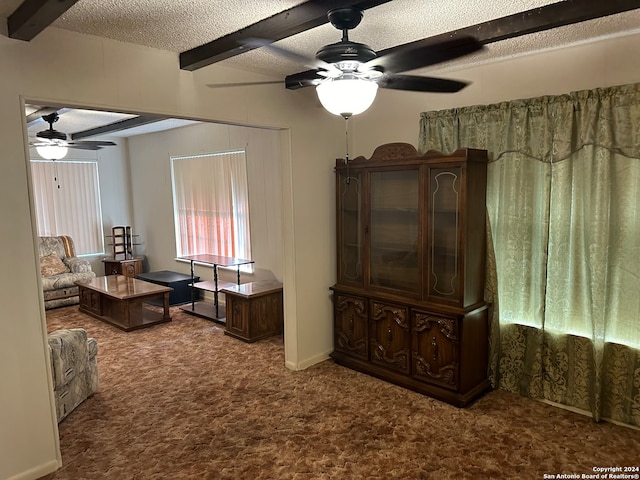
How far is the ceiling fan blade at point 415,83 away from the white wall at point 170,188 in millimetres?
1677

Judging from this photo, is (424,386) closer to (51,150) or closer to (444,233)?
(444,233)

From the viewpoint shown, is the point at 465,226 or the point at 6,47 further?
the point at 465,226

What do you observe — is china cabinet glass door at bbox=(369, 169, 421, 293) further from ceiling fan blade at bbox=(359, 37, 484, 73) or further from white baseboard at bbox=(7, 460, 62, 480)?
white baseboard at bbox=(7, 460, 62, 480)

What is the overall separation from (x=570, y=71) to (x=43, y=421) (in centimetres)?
401

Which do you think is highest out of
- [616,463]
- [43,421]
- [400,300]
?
[400,300]

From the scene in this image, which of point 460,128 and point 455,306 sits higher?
point 460,128

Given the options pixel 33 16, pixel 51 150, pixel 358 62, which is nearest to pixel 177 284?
pixel 51 150

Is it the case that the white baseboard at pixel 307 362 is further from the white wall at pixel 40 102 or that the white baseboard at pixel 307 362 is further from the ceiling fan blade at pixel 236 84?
the ceiling fan blade at pixel 236 84

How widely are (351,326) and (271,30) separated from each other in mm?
2586

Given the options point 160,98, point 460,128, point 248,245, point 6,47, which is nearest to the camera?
point 6,47

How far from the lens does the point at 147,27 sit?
2.52m

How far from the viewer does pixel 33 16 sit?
2061 mm

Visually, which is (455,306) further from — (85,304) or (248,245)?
(85,304)

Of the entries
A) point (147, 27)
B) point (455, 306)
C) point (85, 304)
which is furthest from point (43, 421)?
point (85, 304)
